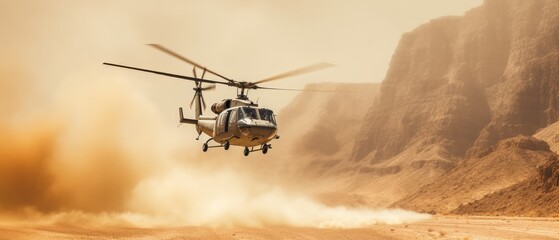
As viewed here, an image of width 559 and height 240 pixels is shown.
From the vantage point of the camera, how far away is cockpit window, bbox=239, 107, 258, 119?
29.1 metres

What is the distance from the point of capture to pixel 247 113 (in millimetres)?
29188

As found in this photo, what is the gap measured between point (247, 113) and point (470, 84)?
398 ft

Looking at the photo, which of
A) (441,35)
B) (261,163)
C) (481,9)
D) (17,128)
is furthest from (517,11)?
(17,128)

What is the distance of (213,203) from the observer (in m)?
45.6

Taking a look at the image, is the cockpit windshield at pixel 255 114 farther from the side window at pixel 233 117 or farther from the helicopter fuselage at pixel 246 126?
the side window at pixel 233 117

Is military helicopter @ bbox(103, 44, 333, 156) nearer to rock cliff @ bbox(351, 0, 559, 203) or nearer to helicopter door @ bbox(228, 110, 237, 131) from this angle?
helicopter door @ bbox(228, 110, 237, 131)

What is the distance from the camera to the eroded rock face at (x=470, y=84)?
415 ft

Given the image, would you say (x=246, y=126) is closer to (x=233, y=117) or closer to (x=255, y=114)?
(x=255, y=114)

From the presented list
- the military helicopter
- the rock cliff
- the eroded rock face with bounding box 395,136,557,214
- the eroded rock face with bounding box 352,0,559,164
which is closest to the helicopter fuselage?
the military helicopter

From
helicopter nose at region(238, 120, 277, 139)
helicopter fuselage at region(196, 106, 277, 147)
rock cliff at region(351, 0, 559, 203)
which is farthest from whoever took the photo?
rock cliff at region(351, 0, 559, 203)

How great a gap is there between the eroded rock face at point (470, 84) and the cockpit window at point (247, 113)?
9620 centimetres

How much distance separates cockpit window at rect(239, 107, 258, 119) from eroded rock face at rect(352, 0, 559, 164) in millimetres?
96204

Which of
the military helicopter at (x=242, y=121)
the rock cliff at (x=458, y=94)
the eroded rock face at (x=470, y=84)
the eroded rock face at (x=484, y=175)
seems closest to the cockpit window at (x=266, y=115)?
the military helicopter at (x=242, y=121)

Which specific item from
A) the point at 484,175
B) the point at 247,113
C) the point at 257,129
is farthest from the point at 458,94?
the point at 257,129
